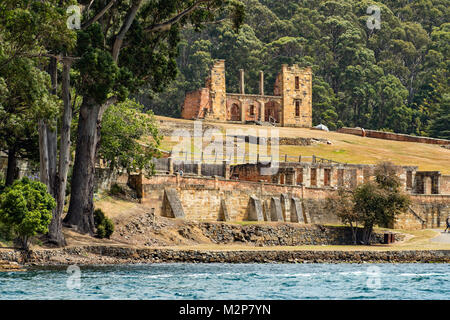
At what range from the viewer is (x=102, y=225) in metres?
39.3

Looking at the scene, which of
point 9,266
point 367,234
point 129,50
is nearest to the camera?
point 9,266

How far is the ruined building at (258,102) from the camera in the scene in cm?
9750

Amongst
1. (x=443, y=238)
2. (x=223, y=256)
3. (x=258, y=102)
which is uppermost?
(x=258, y=102)

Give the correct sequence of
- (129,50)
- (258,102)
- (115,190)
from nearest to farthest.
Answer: (129,50)
(115,190)
(258,102)

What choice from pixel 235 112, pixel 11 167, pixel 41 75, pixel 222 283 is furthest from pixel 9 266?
pixel 235 112

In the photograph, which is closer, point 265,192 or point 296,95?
point 265,192

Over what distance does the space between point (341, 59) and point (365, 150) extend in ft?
142

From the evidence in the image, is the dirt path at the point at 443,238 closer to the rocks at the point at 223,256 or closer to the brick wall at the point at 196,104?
the rocks at the point at 223,256

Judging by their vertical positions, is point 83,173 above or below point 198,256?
above

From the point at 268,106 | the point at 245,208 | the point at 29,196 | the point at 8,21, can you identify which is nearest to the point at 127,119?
the point at 245,208

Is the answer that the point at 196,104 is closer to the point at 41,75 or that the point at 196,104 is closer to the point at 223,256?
the point at 223,256

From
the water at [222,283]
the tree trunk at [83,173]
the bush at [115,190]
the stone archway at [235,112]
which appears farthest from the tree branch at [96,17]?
the stone archway at [235,112]

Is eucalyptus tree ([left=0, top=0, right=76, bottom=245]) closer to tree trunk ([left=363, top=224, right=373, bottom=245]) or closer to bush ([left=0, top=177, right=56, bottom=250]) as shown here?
bush ([left=0, top=177, right=56, bottom=250])
